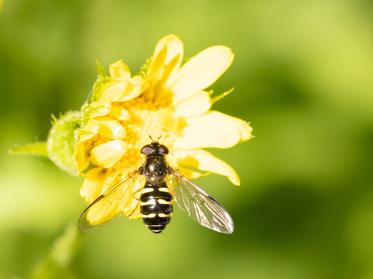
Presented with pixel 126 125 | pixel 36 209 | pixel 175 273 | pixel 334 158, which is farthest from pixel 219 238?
pixel 126 125

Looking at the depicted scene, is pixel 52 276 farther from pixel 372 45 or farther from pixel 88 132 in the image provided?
pixel 372 45

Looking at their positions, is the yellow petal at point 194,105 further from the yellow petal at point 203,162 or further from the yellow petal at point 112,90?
the yellow petal at point 112,90

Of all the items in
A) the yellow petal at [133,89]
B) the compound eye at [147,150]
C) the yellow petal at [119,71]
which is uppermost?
the yellow petal at [119,71]

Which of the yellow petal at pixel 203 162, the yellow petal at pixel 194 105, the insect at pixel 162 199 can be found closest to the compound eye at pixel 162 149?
the insect at pixel 162 199

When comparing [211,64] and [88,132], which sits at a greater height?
[211,64]

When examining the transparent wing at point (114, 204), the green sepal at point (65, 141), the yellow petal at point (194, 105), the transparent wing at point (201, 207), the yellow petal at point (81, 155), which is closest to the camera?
the transparent wing at point (114, 204)

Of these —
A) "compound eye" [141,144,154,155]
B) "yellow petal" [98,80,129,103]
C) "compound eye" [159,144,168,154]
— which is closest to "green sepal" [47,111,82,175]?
"yellow petal" [98,80,129,103]

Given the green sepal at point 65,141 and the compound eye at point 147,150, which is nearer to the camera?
the green sepal at point 65,141
